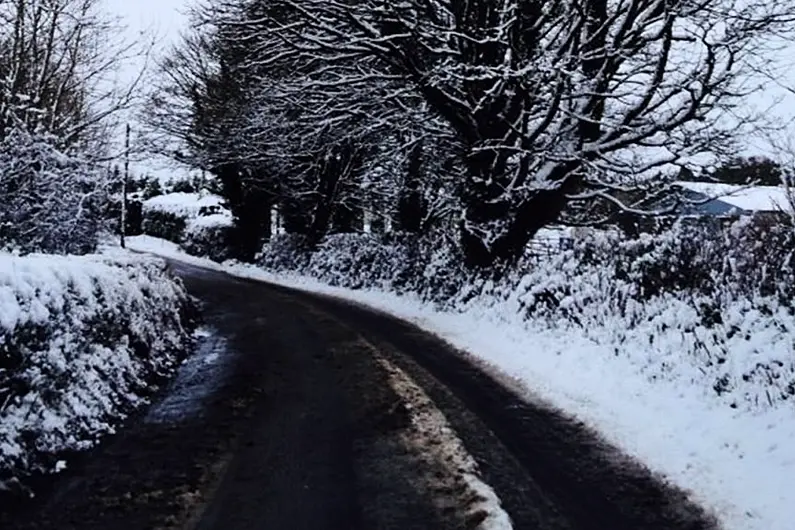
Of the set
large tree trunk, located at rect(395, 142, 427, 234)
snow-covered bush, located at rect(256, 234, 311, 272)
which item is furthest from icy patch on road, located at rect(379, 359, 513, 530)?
snow-covered bush, located at rect(256, 234, 311, 272)

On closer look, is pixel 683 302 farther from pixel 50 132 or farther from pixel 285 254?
pixel 285 254

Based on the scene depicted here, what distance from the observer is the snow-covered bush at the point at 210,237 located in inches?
1439

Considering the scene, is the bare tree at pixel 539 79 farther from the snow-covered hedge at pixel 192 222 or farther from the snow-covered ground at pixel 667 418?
the snow-covered hedge at pixel 192 222

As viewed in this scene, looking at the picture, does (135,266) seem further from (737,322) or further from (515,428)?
(737,322)

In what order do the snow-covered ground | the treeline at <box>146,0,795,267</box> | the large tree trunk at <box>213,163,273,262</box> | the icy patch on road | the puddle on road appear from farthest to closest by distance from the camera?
the large tree trunk at <box>213,163,273,262</box>
the treeline at <box>146,0,795,267</box>
the puddle on road
the snow-covered ground
the icy patch on road

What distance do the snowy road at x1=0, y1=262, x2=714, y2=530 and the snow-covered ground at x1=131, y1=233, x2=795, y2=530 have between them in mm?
331

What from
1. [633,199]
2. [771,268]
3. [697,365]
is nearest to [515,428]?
[697,365]

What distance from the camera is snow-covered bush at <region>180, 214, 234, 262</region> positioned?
36562mm

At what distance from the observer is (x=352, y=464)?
6.17 m

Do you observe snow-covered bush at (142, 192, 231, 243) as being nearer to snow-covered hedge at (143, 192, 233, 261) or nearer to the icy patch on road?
snow-covered hedge at (143, 192, 233, 261)

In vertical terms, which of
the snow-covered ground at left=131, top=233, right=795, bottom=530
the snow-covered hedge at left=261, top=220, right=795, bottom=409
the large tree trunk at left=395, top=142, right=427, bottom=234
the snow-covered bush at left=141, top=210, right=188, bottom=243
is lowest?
the snow-covered bush at left=141, top=210, right=188, bottom=243

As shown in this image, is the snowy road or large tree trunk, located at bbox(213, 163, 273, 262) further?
large tree trunk, located at bbox(213, 163, 273, 262)

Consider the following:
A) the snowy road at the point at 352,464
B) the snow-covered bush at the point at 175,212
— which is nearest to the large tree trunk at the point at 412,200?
the snowy road at the point at 352,464

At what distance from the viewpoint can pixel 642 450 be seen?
6.78m
